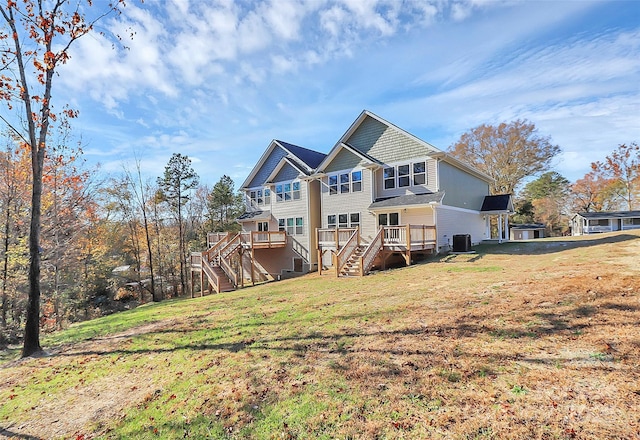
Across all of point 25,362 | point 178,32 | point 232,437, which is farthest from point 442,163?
point 25,362

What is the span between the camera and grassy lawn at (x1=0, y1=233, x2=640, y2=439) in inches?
135

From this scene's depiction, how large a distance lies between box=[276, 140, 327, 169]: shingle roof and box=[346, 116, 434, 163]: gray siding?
184 inches

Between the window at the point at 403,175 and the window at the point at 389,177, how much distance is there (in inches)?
13.0

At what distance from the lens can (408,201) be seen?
672 inches

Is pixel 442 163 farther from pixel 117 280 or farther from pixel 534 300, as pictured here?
pixel 117 280

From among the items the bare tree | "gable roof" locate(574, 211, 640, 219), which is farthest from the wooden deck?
"gable roof" locate(574, 211, 640, 219)

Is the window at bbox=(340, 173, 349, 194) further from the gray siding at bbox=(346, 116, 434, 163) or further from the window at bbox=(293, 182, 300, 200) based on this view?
the window at bbox=(293, 182, 300, 200)

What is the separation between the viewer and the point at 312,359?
5340mm

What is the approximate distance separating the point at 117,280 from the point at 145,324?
22362mm

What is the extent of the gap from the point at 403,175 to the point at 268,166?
11.8 meters

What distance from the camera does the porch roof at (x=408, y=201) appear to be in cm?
1642

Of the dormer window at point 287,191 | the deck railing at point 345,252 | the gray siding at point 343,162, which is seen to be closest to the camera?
the deck railing at point 345,252

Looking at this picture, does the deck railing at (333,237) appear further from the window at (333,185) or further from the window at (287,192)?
the window at (287,192)

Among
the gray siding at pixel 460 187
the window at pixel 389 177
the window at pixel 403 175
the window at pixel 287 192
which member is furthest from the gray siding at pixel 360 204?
the gray siding at pixel 460 187
